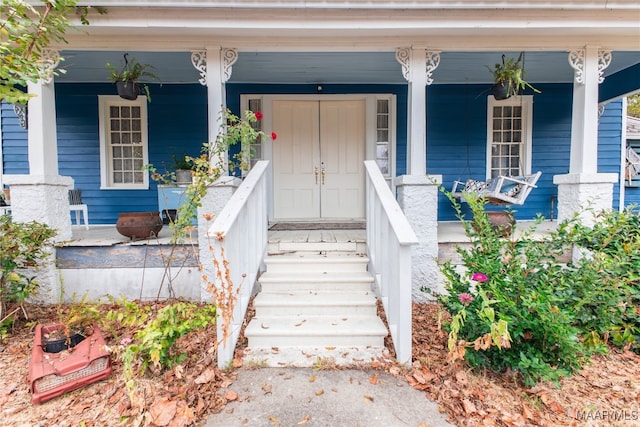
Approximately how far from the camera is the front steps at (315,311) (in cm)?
239

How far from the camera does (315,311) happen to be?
9.00 feet

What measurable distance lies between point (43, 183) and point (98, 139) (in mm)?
2583

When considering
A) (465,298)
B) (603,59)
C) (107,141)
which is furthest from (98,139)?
(603,59)

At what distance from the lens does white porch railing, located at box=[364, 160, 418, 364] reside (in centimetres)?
224

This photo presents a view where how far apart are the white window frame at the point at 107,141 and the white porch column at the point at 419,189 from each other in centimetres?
417

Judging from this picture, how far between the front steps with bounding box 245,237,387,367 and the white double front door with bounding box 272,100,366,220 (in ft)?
6.45

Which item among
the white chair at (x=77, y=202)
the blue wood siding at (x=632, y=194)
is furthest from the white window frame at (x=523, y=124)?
the white chair at (x=77, y=202)

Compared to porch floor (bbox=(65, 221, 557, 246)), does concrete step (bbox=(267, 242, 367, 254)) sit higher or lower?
lower

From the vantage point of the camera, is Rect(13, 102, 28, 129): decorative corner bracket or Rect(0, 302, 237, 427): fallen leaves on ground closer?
Rect(0, 302, 237, 427): fallen leaves on ground

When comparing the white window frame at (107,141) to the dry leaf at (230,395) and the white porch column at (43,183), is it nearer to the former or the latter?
the white porch column at (43,183)

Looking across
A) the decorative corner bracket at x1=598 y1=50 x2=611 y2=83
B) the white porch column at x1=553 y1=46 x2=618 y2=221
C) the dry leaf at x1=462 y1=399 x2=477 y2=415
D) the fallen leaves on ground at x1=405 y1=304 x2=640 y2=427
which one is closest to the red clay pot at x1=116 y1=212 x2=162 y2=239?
the fallen leaves on ground at x1=405 y1=304 x2=640 y2=427

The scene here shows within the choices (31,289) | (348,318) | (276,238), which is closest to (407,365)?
(348,318)

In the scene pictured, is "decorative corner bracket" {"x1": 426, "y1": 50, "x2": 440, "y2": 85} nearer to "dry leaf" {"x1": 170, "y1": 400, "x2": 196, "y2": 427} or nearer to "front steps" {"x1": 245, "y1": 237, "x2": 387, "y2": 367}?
"front steps" {"x1": 245, "y1": 237, "x2": 387, "y2": 367}

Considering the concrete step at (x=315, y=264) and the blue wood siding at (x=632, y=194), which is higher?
the blue wood siding at (x=632, y=194)
